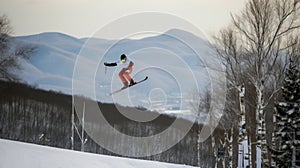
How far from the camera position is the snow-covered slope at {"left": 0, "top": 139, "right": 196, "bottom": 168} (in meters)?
6.16

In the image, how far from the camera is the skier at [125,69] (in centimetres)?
909

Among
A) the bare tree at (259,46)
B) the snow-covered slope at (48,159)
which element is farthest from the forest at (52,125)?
the snow-covered slope at (48,159)

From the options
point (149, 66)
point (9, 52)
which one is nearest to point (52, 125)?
point (9, 52)

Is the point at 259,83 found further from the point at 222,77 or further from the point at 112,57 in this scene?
the point at 112,57

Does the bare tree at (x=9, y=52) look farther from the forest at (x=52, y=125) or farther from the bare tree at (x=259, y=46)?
the forest at (x=52, y=125)

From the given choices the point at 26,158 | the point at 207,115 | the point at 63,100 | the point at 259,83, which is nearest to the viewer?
the point at 26,158

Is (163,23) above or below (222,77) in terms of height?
above

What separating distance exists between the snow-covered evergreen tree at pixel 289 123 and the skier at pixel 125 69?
174 inches

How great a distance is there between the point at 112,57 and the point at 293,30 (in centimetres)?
693

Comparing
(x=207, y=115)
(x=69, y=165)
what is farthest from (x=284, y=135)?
(x=207, y=115)

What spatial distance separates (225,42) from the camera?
13875mm

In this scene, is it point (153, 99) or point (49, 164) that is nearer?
point (49, 164)

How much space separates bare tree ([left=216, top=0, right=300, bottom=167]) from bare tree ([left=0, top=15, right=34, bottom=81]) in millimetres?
12542

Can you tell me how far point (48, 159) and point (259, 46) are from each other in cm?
883
